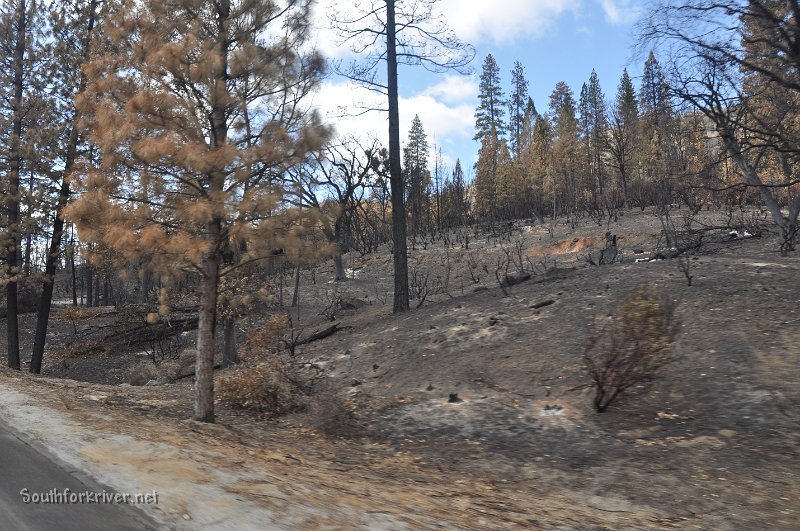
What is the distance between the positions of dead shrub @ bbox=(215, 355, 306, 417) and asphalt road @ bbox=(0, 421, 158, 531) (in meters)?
4.84

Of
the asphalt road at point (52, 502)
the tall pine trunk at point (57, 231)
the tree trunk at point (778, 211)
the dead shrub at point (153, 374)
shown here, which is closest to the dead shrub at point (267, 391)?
the asphalt road at point (52, 502)

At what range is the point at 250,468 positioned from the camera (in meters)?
4.66

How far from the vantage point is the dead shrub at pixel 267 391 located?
9008mm

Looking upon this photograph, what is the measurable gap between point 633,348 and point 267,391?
229 inches

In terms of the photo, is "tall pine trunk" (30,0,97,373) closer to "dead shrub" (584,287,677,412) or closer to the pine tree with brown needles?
the pine tree with brown needles

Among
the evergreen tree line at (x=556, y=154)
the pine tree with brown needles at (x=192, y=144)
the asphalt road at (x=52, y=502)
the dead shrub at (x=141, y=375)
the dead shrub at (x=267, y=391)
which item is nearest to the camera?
the asphalt road at (x=52, y=502)

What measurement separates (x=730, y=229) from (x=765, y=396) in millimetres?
15077

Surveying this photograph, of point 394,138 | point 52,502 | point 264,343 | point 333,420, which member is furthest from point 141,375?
point 52,502

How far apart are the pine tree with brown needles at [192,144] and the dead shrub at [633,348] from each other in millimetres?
4439

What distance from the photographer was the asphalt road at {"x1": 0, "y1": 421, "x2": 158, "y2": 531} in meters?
3.00

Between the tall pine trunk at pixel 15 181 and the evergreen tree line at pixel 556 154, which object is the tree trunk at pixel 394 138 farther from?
the evergreen tree line at pixel 556 154

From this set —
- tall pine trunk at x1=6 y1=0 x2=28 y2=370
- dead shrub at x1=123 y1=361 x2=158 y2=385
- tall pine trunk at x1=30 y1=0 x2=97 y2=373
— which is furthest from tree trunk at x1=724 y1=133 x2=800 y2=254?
tall pine trunk at x1=6 y1=0 x2=28 y2=370

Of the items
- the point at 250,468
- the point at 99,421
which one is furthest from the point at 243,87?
the point at 250,468

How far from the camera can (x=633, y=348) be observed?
272 inches
